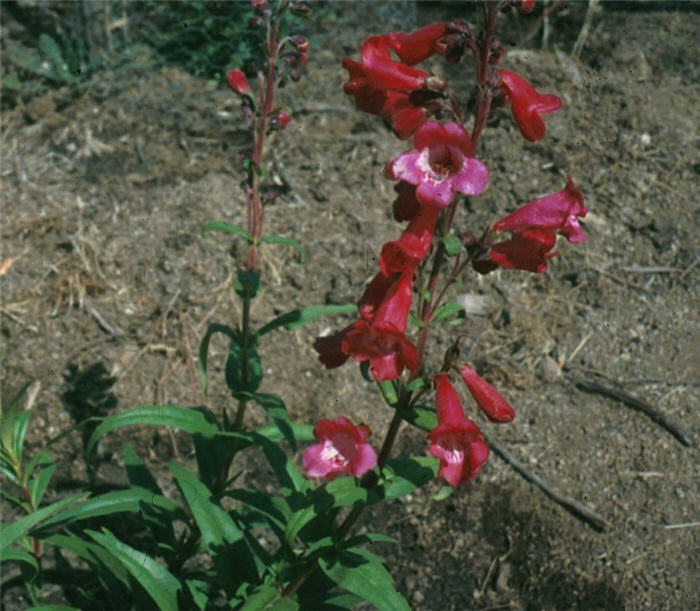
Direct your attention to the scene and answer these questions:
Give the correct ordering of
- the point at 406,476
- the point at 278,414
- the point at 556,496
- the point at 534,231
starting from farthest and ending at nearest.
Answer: the point at 556,496
the point at 278,414
the point at 406,476
the point at 534,231

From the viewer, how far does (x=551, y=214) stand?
2893mm

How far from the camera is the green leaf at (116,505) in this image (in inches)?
148

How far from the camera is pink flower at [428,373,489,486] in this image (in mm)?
2857

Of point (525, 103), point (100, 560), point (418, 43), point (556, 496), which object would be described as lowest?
point (556, 496)

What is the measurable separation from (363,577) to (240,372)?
1.14 m

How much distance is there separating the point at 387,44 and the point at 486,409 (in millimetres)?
1175

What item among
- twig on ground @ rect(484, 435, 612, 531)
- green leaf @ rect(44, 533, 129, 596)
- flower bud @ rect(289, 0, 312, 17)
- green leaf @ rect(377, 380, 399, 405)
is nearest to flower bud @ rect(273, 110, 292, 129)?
flower bud @ rect(289, 0, 312, 17)

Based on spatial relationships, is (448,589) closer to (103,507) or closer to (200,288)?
(103,507)

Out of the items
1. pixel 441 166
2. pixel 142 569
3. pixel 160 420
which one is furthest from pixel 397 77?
pixel 142 569

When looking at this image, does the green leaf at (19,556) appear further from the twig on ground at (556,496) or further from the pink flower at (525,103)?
the pink flower at (525,103)

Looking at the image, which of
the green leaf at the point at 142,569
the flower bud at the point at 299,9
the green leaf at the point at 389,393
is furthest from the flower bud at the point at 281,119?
the green leaf at the point at 142,569

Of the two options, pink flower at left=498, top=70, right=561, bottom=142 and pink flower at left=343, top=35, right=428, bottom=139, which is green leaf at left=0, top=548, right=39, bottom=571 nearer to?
pink flower at left=343, top=35, right=428, bottom=139

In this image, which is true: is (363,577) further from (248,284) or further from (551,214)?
(551,214)

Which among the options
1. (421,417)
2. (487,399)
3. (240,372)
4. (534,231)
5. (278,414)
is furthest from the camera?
(240,372)
